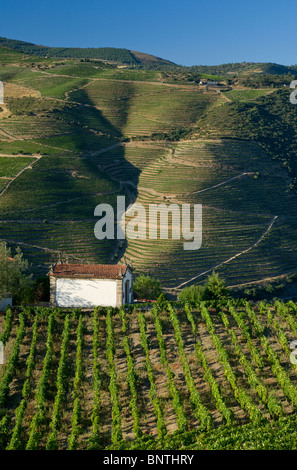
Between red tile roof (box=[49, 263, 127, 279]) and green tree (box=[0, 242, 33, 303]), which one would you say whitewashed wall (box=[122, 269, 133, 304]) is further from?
green tree (box=[0, 242, 33, 303])

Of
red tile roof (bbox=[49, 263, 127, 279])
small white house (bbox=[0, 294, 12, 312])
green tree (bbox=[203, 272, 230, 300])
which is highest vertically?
red tile roof (bbox=[49, 263, 127, 279])

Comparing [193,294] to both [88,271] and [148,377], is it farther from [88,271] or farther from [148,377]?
[148,377]

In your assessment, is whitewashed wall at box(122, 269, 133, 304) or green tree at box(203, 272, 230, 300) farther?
green tree at box(203, 272, 230, 300)

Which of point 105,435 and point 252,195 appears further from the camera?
point 252,195

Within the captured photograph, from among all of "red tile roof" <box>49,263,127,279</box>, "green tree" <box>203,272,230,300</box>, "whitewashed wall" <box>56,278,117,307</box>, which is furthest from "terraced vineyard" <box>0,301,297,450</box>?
"green tree" <box>203,272,230,300</box>

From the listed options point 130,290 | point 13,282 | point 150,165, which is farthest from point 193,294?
point 150,165

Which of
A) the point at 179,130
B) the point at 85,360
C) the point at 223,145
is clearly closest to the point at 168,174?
the point at 223,145

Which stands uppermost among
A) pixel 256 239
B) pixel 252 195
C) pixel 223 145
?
pixel 223 145

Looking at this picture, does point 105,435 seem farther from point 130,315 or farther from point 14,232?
point 14,232
